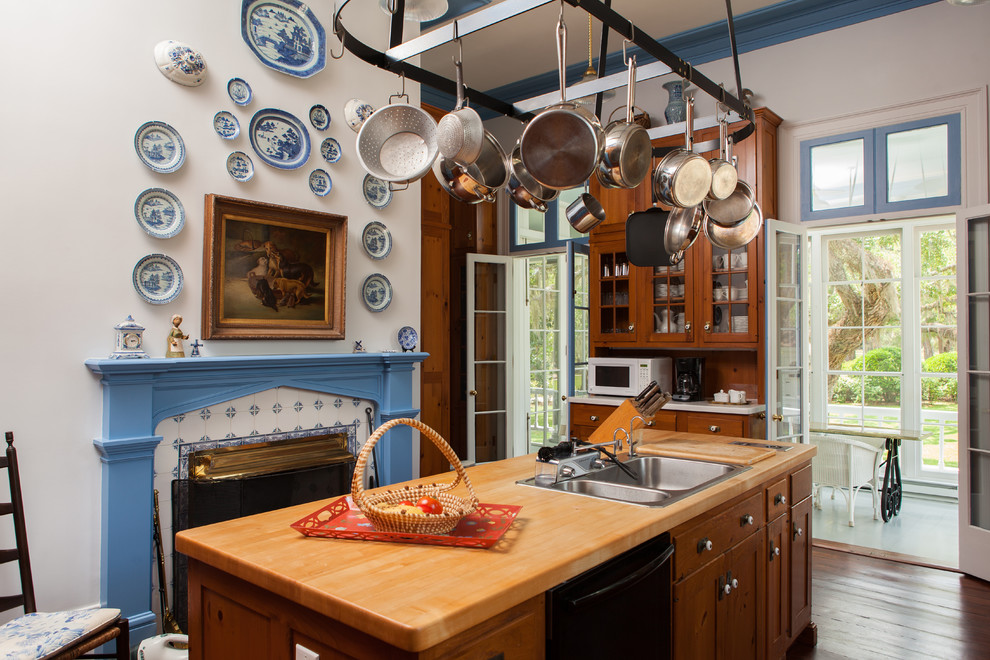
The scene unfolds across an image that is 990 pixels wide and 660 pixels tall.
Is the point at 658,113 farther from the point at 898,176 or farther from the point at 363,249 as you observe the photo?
the point at 363,249

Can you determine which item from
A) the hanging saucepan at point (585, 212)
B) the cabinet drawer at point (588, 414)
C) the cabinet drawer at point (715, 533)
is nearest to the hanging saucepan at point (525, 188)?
the hanging saucepan at point (585, 212)

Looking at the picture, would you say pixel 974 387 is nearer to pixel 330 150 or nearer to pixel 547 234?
pixel 547 234

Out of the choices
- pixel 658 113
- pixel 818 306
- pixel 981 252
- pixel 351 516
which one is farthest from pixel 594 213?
pixel 818 306

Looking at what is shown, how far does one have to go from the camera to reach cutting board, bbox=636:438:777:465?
2.51 m

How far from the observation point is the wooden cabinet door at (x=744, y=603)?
2.09m

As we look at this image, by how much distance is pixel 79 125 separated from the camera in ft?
8.88

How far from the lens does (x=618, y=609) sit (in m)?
1.53

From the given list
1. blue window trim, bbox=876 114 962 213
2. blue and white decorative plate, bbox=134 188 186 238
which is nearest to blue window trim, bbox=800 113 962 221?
blue window trim, bbox=876 114 962 213

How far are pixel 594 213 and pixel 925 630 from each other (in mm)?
2437

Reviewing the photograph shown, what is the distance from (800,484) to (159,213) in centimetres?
304

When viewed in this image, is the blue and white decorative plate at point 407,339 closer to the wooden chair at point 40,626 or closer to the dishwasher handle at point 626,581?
the wooden chair at point 40,626

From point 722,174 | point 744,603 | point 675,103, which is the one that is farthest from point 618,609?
point 675,103

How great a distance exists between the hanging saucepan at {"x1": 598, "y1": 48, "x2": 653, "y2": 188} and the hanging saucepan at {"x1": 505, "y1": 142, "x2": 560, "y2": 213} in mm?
173

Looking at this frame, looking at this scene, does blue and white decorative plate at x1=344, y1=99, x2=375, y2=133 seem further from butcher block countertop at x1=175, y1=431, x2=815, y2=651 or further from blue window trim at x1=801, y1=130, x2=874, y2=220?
blue window trim at x1=801, y1=130, x2=874, y2=220
